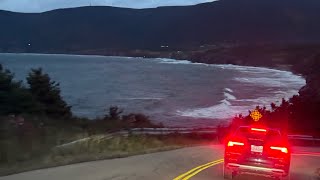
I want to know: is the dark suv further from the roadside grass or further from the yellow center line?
the roadside grass

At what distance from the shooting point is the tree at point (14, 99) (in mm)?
Answer: 25297

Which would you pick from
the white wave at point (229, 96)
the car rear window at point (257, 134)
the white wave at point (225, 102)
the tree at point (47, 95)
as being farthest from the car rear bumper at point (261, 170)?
the white wave at point (229, 96)

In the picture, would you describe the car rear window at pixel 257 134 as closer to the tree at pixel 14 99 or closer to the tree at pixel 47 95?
the tree at pixel 14 99

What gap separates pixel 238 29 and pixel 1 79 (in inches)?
6087

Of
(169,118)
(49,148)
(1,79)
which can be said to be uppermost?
(1,79)

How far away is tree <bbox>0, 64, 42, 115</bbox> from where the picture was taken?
83.0 ft

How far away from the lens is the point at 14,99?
26188 millimetres

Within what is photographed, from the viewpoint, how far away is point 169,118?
56.6 metres

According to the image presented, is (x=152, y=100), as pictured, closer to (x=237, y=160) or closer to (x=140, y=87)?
(x=140, y=87)

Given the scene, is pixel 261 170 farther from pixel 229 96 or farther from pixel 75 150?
pixel 229 96

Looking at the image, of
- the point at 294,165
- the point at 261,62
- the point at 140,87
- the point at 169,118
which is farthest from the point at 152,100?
the point at 261,62

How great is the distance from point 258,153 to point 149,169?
337cm

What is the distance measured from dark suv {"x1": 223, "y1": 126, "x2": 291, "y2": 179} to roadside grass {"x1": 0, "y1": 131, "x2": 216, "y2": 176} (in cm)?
463

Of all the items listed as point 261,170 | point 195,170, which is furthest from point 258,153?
point 195,170
